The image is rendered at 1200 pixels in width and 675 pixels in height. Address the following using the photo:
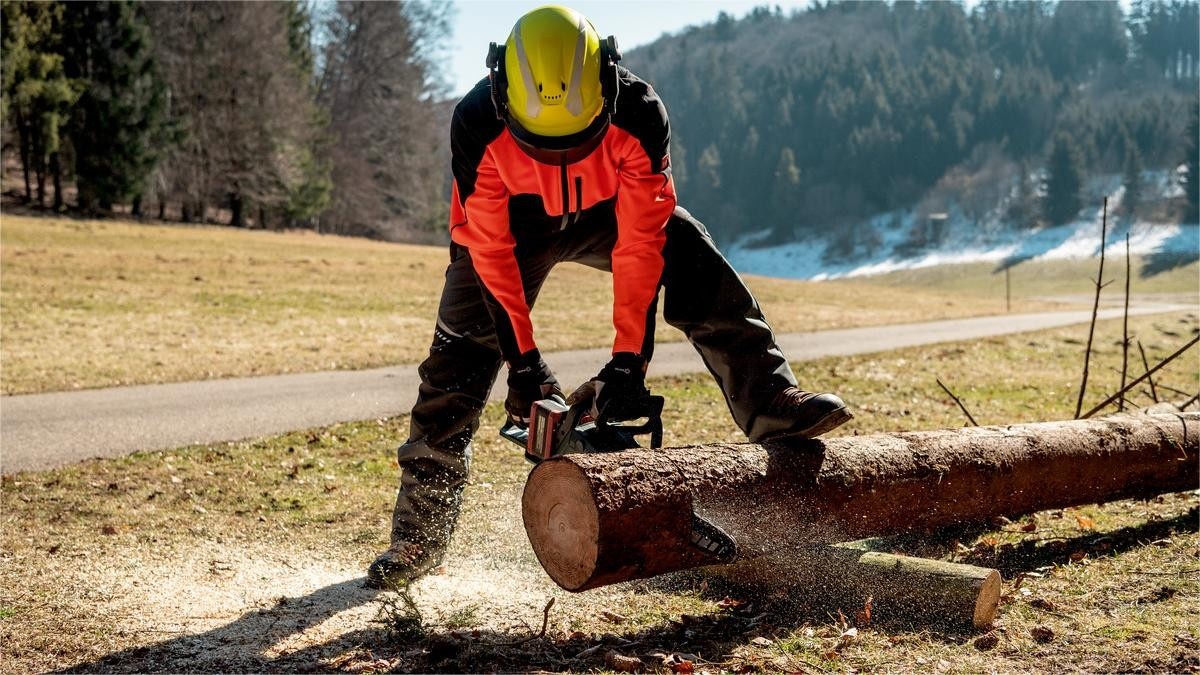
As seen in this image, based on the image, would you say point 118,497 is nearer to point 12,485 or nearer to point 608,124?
point 12,485

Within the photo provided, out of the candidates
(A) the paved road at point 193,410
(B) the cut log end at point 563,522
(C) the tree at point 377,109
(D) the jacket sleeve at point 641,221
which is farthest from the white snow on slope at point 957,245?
(B) the cut log end at point 563,522

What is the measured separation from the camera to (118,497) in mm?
5742

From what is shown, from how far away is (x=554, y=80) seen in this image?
375 cm

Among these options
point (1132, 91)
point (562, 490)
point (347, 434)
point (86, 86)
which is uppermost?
point (1132, 91)

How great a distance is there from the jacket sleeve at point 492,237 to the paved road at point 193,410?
3.95 m

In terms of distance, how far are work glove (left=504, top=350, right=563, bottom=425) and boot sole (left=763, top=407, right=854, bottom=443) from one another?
2.87ft

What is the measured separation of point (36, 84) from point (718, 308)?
35572 mm

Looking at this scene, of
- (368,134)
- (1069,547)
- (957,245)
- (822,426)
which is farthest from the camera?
(957,245)

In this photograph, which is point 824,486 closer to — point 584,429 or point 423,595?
point 584,429

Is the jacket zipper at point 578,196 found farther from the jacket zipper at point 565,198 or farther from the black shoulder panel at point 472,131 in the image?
the black shoulder panel at point 472,131

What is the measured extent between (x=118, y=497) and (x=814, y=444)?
3927mm

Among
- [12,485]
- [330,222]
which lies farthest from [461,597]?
[330,222]

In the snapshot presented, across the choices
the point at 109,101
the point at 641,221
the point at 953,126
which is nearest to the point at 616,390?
the point at 641,221

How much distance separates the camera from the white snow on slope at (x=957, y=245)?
91.0 metres
